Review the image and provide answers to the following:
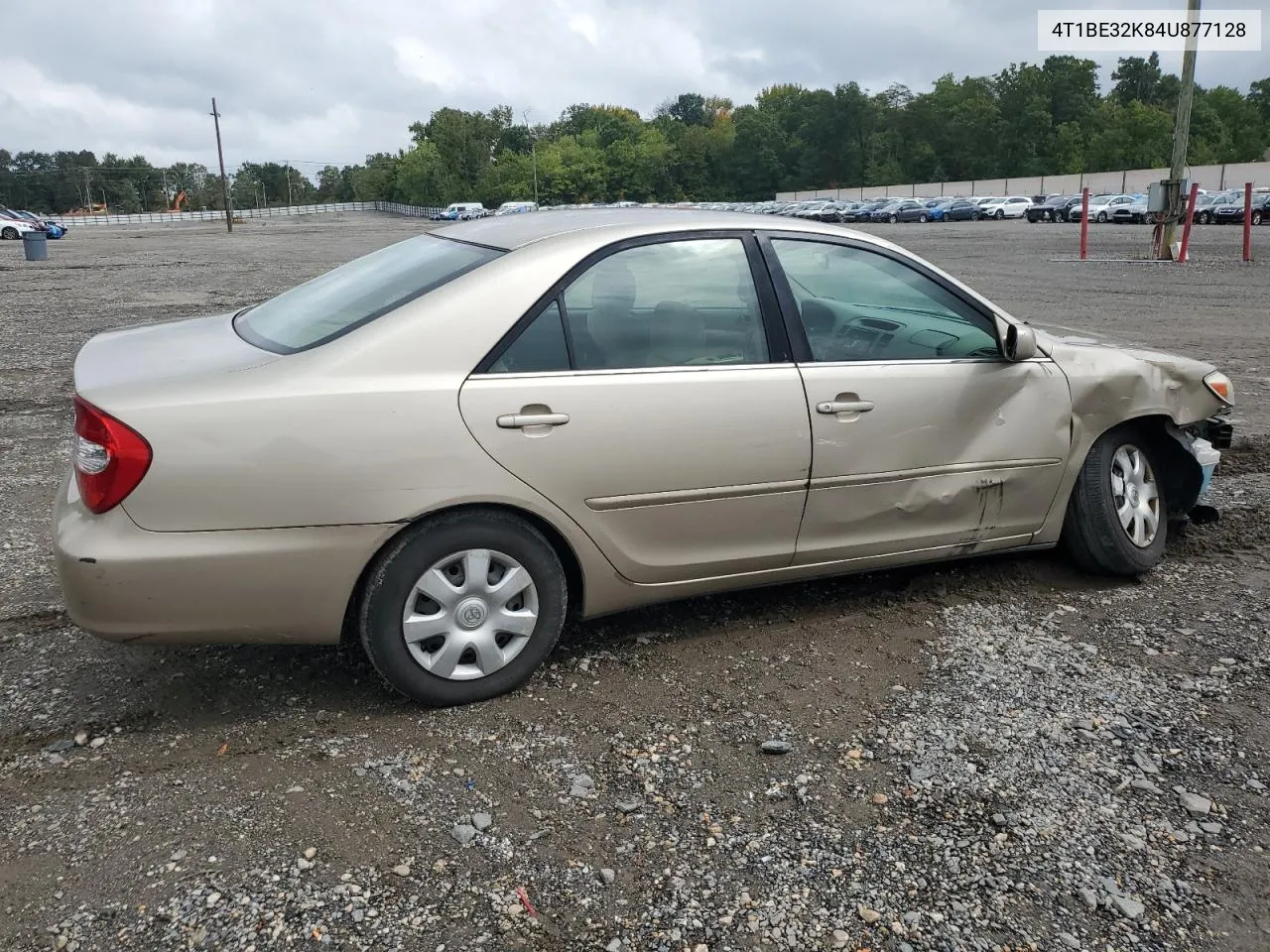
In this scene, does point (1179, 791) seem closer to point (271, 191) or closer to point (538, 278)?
point (538, 278)

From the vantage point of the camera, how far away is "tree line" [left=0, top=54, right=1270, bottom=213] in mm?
95875

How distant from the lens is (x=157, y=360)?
3.51 meters

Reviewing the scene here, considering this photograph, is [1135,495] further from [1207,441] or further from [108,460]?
[108,460]

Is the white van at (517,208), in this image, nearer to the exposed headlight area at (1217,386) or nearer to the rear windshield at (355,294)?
the rear windshield at (355,294)

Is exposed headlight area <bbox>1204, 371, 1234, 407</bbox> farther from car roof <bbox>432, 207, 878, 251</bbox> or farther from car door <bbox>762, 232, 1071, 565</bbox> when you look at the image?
car roof <bbox>432, 207, 878, 251</bbox>

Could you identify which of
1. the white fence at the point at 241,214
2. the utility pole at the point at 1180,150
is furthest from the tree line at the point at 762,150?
the utility pole at the point at 1180,150

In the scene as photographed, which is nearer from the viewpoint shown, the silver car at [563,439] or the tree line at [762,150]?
the silver car at [563,439]

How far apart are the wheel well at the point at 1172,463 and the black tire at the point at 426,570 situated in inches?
106

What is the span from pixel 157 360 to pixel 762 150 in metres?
127

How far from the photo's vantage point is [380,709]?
3.52m

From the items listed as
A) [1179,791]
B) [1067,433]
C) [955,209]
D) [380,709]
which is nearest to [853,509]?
[1067,433]

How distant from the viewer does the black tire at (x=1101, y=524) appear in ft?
14.6

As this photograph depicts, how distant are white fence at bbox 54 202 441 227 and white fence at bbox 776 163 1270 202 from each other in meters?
44.6

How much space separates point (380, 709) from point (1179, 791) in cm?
248
